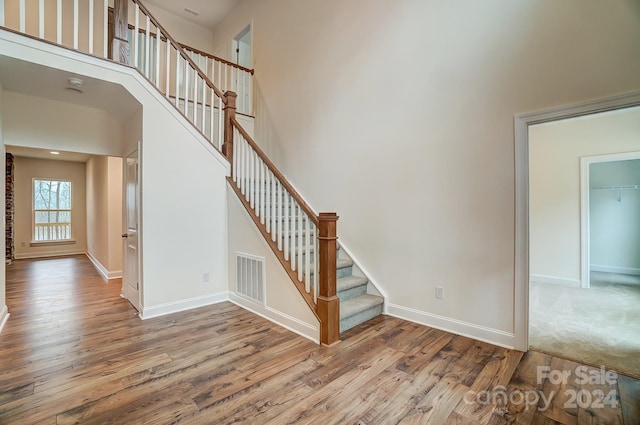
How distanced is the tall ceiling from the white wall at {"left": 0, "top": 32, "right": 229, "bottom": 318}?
3515 millimetres

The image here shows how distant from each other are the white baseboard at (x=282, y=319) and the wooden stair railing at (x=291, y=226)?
0.42 feet

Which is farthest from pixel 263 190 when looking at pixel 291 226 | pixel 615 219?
pixel 615 219

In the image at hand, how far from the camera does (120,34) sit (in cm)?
320

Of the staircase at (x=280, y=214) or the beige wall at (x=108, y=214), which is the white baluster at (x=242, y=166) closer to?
the staircase at (x=280, y=214)

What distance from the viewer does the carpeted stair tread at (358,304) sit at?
118 inches

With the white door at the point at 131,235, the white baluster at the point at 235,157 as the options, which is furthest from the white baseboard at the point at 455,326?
the white door at the point at 131,235

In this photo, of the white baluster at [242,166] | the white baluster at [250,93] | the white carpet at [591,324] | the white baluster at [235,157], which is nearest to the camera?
the white carpet at [591,324]

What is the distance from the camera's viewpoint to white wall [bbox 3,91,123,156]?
11.2 ft

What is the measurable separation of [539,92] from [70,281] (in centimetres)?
712

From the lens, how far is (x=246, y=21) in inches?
224

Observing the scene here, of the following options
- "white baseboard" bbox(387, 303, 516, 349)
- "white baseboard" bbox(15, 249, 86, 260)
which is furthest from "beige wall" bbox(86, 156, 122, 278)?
"white baseboard" bbox(387, 303, 516, 349)

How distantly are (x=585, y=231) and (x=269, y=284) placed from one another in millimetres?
4790

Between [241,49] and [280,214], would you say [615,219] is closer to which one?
[280,214]

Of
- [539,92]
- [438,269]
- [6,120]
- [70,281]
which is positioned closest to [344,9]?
[539,92]
